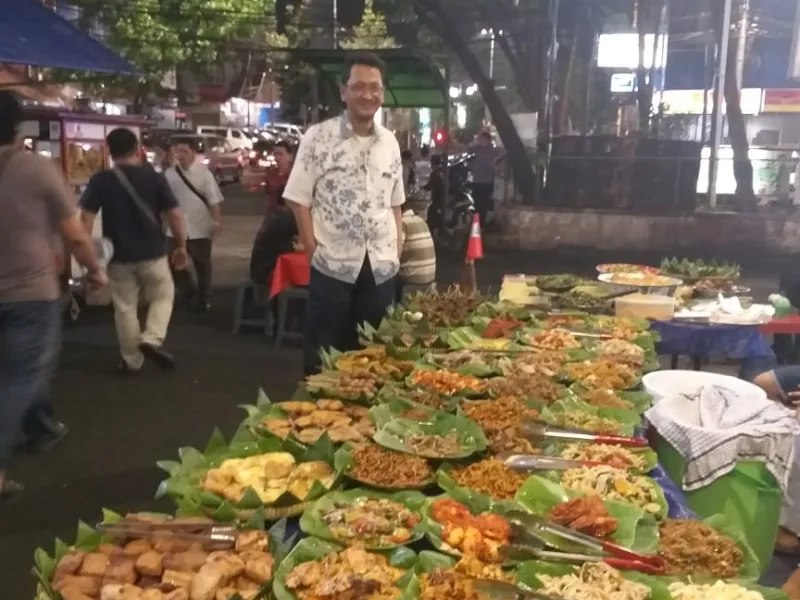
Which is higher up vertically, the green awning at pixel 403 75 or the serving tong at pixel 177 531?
the green awning at pixel 403 75

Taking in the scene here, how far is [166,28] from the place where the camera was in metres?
21.0

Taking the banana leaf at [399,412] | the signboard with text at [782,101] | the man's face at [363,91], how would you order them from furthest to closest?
the signboard with text at [782,101]
the man's face at [363,91]
the banana leaf at [399,412]

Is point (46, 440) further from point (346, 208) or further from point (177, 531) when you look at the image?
point (177, 531)

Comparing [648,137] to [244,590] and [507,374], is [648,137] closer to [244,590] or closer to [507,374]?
[507,374]

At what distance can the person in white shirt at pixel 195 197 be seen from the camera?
28.6 ft

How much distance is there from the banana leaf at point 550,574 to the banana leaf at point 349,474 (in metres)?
0.53

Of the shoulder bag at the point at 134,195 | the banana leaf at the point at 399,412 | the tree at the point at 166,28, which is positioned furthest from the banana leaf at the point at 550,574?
the tree at the point at 166,28

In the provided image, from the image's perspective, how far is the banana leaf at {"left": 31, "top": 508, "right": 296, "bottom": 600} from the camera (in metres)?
2.09

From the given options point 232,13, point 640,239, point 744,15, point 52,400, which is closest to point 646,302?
point 52,400

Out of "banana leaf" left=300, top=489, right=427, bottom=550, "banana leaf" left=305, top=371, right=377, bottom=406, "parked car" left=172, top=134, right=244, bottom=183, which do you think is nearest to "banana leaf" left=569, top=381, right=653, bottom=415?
"banana leaf" left=305, top=371, right=377, bottom=406

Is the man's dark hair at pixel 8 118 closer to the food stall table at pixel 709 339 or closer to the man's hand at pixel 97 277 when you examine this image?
the man's hand at pixel 97 277

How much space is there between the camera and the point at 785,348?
20.6 ft

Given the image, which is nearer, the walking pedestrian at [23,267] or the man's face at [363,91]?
the man's face at [363,91]

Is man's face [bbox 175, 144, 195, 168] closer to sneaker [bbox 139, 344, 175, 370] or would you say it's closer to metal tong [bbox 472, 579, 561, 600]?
sneaker [bbox 139, 344, 175, 370]
